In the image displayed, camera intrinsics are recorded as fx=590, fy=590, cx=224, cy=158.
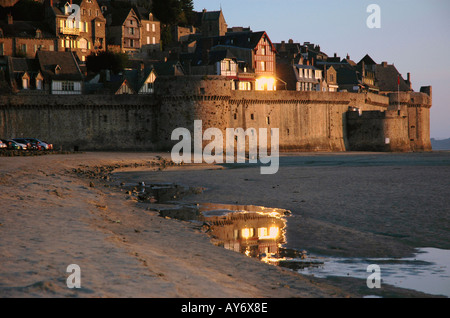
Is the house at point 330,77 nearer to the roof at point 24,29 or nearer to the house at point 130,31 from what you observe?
the house at point 130,31

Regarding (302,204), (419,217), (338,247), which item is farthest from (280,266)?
(302,204)

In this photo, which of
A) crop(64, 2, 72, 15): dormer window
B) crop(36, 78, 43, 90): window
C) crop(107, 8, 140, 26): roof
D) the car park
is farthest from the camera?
crop(107, 8, 140, 26): roof

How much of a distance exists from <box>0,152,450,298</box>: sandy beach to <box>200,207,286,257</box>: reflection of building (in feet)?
1.53

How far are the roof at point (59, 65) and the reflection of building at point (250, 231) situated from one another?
46.6 metres

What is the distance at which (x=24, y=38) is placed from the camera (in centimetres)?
7806

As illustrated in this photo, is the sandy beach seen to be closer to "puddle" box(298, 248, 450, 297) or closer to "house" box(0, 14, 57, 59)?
"puddle" box(298, 248, 450, 297)

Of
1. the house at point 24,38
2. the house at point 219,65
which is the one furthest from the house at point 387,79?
the house at point 24,38

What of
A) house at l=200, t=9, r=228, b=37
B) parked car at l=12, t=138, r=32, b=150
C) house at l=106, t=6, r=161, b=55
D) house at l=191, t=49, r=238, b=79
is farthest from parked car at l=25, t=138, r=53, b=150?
house at l=200, t=9, r=228, b=37

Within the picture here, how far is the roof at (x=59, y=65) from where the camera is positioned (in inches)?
2427

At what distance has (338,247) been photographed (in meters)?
14.3

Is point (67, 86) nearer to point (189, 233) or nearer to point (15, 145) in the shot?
point (15, 145)

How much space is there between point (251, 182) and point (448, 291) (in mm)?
19378

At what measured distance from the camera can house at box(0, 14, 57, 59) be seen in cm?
7619

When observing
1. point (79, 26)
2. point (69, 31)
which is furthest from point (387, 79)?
point (69, 31)
